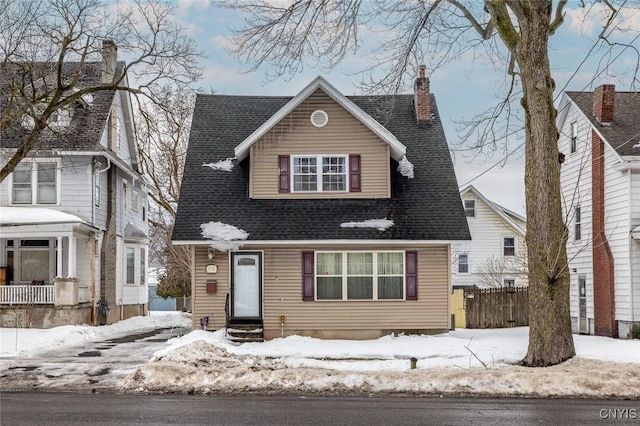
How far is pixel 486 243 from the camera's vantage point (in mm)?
45031

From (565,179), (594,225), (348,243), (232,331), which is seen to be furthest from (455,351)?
(565,179)

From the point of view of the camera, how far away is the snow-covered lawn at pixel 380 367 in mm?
14508

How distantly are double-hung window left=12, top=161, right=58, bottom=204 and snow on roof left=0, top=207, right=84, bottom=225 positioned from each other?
543mm

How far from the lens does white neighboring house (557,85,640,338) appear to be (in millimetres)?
24469

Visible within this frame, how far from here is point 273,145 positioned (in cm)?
2358

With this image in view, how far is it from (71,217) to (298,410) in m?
17.6

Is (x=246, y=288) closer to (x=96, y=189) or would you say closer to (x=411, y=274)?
(x=411, y=274)

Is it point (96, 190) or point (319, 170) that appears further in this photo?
point (96, 190)

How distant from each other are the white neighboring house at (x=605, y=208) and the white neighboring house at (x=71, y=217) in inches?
661

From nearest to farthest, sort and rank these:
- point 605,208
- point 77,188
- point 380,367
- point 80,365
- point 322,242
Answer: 1. point 380,367
2. point 80,365
3. point 322,242
4. point 605,208
5. point 77,188

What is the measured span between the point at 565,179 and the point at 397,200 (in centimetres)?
951

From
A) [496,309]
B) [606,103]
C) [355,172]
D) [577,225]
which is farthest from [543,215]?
[496,309]

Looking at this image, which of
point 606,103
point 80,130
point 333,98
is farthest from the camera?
point 80,130

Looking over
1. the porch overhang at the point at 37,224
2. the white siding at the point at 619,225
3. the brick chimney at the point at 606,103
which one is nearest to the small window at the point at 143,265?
the porch overhang at the point at 37,224
